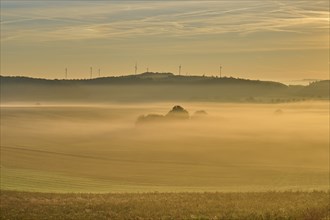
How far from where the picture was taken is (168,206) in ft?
92.0

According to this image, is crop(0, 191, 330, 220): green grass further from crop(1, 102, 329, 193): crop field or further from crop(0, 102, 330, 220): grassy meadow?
crop(1, 102, 329, 193): crop field

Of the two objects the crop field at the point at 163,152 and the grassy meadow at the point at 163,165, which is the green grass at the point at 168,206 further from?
the crop field at the point at 163,152

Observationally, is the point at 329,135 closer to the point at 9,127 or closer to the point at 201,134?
the point at 201,134

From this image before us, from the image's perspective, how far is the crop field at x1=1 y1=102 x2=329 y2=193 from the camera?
159 feet

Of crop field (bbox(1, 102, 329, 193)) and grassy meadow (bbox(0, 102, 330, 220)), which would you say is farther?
crop field (bbox(1, 102, 329, 193))

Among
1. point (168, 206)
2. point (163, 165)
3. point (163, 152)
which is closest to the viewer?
point (168, 206)

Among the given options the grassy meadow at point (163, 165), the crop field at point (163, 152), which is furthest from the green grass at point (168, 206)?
the crop field at point (163, 152)

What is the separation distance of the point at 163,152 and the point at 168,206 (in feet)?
155

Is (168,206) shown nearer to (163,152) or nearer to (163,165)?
(163,165)

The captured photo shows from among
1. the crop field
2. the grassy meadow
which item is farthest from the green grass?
the crop field

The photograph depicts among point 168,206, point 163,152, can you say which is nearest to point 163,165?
point 163,152

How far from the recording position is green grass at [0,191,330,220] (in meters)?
25.2

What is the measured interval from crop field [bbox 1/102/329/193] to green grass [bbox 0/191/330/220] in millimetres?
7333

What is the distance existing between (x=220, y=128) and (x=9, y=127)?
99.6ft
